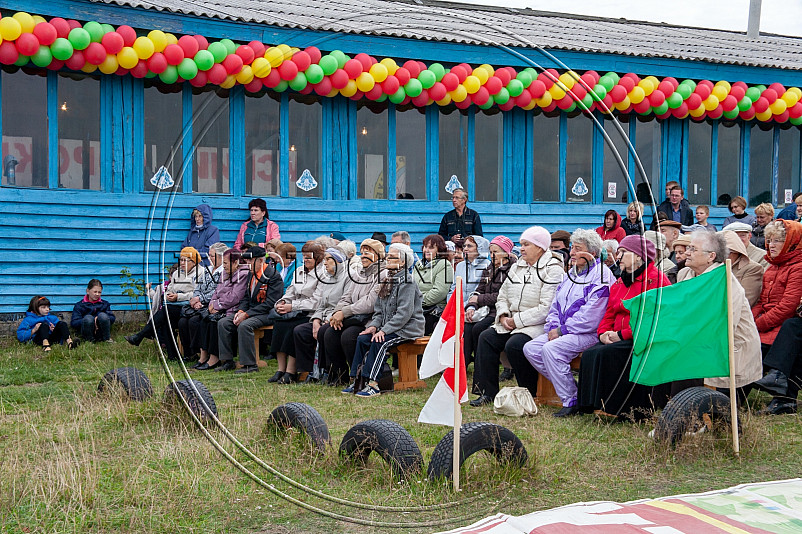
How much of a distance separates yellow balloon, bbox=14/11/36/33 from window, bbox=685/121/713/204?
10.6m

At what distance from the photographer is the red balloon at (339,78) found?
1088cm

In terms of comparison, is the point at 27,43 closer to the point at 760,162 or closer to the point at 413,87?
the point at 413,87

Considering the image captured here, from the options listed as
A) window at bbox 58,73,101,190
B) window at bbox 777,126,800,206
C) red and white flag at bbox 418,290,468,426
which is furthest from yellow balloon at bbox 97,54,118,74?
window at bbox 777,126,800,206

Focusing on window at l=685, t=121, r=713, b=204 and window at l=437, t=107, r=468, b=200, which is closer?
window at l=437, t=107, r=468, b=200

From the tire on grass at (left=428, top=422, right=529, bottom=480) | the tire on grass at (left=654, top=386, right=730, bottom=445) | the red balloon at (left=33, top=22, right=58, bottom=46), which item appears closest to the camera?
→ the tire on grass at (left=428, top=422, right=529, bottom=480)

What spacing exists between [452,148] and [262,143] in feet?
10.1

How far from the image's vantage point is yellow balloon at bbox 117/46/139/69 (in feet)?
31.9

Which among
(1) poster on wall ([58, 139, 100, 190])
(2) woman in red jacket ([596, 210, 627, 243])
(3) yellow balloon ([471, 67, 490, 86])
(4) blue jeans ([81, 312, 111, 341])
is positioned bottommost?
(4) blue jeans ([81, 312, 111, 341])

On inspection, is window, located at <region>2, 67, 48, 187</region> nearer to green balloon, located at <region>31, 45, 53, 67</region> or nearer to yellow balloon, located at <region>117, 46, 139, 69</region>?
green balloon, located at <region>31, 45, 53, 67</region>

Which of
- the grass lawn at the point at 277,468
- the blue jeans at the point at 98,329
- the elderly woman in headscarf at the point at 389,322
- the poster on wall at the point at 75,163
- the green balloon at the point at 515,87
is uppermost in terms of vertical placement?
the green balloon at the point at 515,87

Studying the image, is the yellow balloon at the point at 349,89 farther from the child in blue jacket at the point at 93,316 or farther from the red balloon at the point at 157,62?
the child in blue jacket at the point at 93,316

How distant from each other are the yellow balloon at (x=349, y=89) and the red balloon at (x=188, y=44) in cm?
213

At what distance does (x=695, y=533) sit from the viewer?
10.4 ft

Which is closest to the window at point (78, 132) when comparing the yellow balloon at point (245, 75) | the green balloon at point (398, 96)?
the yellow balloon at point (245, 75)
